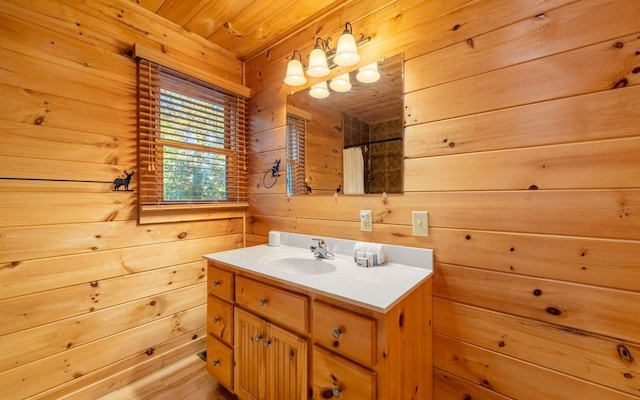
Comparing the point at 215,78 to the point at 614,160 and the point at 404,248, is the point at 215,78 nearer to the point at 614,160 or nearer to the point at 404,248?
the point at 404,248

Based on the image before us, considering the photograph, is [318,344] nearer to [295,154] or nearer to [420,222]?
[420,222]

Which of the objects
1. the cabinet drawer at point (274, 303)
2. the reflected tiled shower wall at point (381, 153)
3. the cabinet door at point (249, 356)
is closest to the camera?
the cabinet drawer at point (274, 303)

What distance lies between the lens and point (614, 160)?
2.95ft

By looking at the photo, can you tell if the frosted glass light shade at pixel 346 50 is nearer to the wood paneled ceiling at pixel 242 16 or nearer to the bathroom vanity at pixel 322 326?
the wood paneled ceiling at pixel 242 16

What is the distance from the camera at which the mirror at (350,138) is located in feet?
4.59

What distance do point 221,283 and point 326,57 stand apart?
145 cm

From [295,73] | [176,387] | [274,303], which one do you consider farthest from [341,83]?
[176,387]

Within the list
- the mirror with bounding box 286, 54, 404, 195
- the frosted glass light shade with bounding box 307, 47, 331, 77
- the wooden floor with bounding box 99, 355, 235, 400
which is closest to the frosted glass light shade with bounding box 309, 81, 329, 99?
the mirror with bounding box 286, 54, 404, 195

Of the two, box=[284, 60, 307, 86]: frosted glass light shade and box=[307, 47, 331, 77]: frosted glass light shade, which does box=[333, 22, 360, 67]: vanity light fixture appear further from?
box=[284, 60, 307, 86]: frosted glass light shade

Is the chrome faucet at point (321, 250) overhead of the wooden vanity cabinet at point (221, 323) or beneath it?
overhead

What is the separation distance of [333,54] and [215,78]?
910mm

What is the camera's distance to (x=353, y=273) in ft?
4.04

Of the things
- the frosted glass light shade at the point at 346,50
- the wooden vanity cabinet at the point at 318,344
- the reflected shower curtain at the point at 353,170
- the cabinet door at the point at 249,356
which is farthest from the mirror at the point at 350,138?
the cabinet door at the point at 249,356

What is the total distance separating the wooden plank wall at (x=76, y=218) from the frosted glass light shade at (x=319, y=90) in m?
0.95
